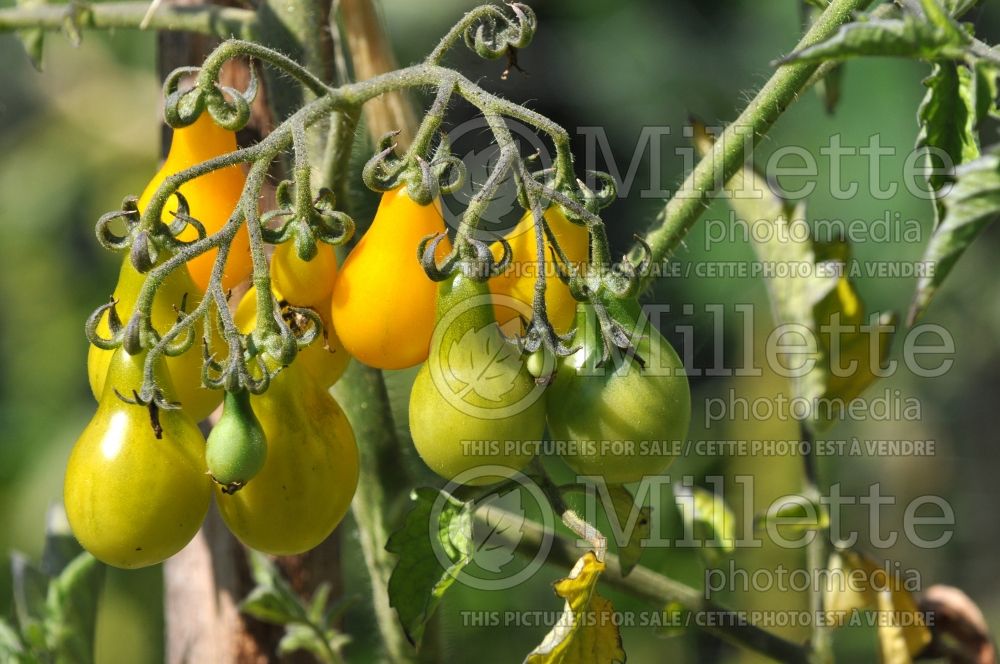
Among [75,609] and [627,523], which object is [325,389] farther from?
[75,609]

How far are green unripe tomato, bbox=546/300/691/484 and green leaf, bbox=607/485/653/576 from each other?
0.08 m

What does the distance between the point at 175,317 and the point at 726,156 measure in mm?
442

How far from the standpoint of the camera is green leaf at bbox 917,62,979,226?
2.62 feet

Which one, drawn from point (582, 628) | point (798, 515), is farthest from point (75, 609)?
point (798, 515)

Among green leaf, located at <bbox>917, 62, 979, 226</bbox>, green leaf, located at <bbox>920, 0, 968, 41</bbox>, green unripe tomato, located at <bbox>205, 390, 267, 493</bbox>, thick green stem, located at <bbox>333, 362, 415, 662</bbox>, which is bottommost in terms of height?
thick green stem, located at <bbox>333, 362, 415, 662</bbox>

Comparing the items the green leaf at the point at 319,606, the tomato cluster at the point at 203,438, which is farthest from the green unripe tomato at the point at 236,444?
the green leaf at the point at 319,606

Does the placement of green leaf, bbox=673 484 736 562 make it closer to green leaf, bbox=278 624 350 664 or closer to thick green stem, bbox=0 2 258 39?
green leaf, bbox=278 624 350 664

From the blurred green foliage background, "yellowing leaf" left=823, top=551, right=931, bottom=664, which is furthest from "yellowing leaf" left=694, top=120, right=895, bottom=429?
the blurred green foliage background

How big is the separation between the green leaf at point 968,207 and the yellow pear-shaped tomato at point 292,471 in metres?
0.40

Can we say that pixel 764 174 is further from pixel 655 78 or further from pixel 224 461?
pixel 655 78

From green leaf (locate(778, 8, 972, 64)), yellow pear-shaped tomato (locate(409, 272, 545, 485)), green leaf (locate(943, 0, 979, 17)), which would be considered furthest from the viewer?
green leaf (locate(943, 0, 979, 17))

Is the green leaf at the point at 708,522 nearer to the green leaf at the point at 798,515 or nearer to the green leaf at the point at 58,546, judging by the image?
the green leaf at the point at 798,515

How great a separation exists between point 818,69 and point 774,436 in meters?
1.77

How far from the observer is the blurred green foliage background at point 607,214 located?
7.86 ft
